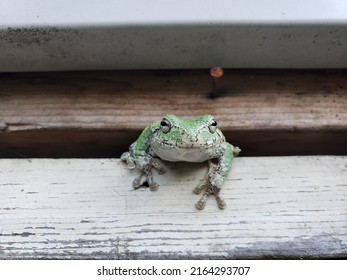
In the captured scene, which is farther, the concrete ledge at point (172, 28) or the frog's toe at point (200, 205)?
the frog's toe at point (200, 205)

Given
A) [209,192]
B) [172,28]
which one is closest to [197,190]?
[209,192]

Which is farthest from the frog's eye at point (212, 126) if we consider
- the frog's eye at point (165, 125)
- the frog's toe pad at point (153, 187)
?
Answer: the frog's toe pad at point (153, 187)

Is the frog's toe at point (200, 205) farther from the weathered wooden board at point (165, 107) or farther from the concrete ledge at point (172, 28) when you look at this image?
the concrete ledge at point (172, 28)

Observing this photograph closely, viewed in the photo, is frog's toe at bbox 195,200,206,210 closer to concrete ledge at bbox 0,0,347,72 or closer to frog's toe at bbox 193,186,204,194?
frog's toe at bbox 193,186,204,194

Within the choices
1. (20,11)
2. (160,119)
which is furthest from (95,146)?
(20,11)

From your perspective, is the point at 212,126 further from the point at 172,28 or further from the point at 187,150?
the point at 172,28

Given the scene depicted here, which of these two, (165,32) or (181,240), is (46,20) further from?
(181,240)
